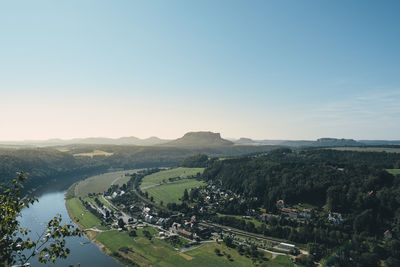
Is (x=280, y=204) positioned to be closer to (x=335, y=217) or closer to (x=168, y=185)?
(x=335, y=217)

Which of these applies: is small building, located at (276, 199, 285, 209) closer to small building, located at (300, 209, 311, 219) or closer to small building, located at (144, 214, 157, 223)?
small building, located at (300, 209, 311, 219)

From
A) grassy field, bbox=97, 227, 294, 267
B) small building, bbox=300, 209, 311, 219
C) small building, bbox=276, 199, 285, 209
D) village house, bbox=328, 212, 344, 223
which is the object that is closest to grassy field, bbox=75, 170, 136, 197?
grassy field, bbox=97, 227, 294, 267

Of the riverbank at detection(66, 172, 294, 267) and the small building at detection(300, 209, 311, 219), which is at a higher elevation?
the small building at detection(300, 209, 311, 219)

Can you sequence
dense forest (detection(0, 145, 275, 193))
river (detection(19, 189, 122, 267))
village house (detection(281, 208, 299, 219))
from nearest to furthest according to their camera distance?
river (detection(19, 189, 122, 267)), village house (detection(281, 208, 299, 219)), dense forest (detection(0, 145, 275, 193))

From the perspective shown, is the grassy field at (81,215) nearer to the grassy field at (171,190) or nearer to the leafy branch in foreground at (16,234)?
the grassy field at (171,190)

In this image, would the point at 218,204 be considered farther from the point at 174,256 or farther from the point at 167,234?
the point at 174,256
